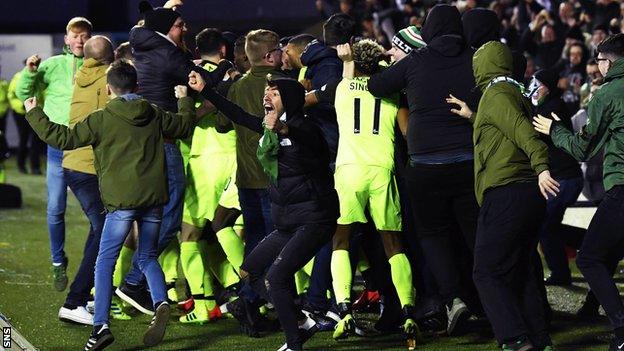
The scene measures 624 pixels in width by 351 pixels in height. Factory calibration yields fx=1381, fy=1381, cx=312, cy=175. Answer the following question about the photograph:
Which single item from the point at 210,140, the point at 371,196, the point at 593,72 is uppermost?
the point at 210,140

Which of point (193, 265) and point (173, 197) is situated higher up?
point (173, 197)

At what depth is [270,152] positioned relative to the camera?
8.21m

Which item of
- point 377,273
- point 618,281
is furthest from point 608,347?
point 618,281

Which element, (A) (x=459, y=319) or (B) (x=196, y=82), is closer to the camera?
(B) (x=196, y=82)

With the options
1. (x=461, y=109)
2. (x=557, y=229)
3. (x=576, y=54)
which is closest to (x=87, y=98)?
(x=461, y=109)

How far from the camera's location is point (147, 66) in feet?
31.3

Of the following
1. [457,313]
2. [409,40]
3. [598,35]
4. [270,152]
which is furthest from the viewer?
[598,35]

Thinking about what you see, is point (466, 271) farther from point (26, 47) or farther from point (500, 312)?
point (26, 47)

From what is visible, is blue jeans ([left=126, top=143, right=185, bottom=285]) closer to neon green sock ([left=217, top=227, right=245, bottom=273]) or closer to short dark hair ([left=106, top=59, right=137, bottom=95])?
neon green sock ([left=217, top=227, right=245, bottom=273])

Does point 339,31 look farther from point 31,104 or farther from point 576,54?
point 576,54

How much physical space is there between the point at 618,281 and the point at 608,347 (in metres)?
3.02

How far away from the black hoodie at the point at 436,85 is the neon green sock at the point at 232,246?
169cm

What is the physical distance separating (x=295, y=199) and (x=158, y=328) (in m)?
1.18

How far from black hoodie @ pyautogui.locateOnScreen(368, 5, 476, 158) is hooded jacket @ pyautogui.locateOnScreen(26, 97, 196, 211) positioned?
1.51 metres
